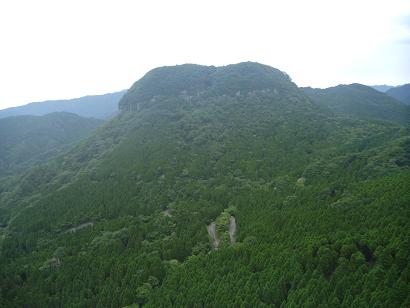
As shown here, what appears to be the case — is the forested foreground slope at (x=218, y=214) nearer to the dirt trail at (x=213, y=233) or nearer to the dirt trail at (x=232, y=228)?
the dirt trail at (x=213, y=233)

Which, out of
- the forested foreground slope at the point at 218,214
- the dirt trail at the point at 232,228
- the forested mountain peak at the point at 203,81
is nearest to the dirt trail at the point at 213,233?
the forested foreground slope at the point at 218,214

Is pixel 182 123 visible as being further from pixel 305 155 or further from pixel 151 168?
pixel 305 155

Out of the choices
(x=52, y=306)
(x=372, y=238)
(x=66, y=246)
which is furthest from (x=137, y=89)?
(x=372, y=238)

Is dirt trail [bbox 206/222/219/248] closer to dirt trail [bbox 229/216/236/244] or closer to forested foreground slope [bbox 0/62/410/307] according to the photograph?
forested foreground slope [bbox 0/62/410/307]

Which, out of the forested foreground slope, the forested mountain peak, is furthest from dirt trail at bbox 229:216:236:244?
the forested mountain peak

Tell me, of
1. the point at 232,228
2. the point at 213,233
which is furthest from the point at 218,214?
the point at 213,233
